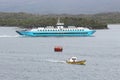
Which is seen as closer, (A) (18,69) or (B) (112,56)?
(A) (18,69)

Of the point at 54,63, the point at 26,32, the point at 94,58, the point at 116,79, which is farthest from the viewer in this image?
the point at 26,32

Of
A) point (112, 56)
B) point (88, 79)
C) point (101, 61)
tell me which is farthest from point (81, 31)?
point (88, 79)

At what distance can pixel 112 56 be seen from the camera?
80562 mm

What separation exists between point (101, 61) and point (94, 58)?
5.04 meters

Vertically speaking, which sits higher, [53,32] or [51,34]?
[53,32]

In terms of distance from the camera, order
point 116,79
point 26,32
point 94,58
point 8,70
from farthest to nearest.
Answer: point 26,32
point 94,58
point 8,70
point 116,79

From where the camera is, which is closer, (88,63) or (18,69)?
(18,69)

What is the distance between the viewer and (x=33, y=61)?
71.6m

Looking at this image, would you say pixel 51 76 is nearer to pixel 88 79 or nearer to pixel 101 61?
pixel 88 79

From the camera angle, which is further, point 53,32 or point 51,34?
point 51,34

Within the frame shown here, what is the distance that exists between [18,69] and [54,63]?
8.14m

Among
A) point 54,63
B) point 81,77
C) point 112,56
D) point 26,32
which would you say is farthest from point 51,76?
point 26,32

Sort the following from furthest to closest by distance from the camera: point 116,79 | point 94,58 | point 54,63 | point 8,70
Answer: point 94,58 → point 54,63 → point 8,70 → point 116,79

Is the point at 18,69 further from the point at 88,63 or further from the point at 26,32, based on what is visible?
the point at 26,32
